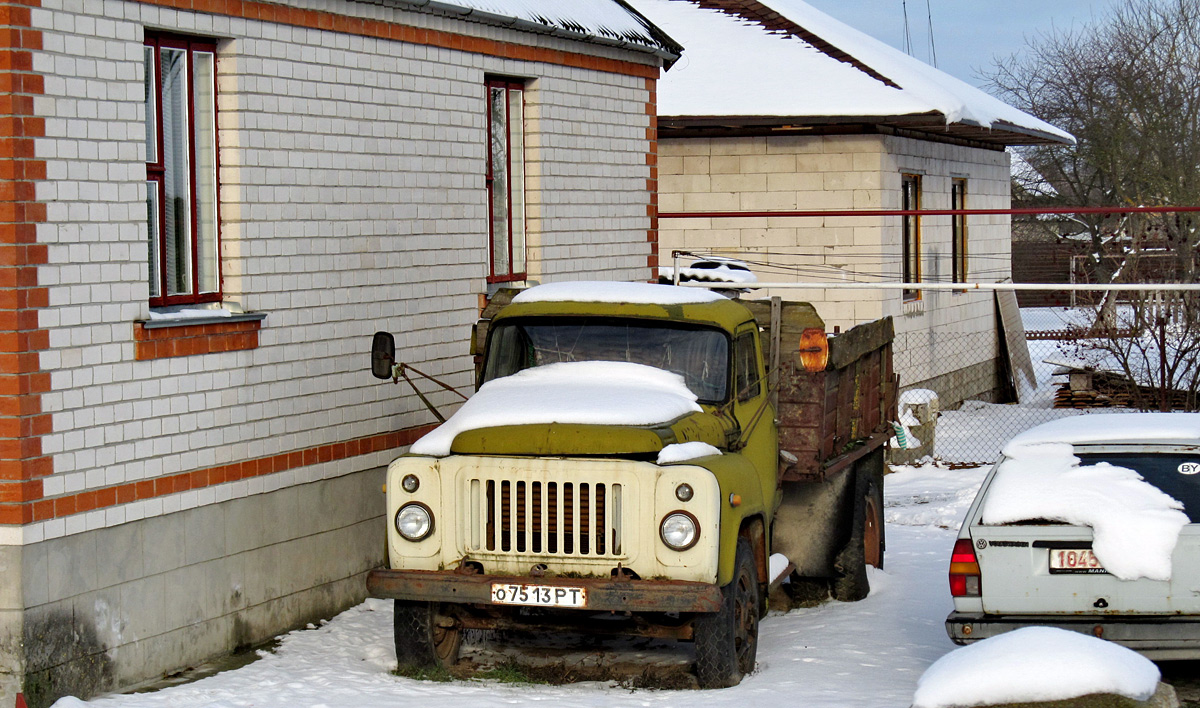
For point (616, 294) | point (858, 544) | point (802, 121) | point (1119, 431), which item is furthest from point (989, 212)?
point (1119, 431)

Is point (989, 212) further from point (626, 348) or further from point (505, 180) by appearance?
point (626, 348)

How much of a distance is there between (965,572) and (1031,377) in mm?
20348

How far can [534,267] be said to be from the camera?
524 inches

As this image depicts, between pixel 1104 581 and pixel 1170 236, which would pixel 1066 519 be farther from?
pixel 1170 236

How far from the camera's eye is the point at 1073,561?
7.61 metres

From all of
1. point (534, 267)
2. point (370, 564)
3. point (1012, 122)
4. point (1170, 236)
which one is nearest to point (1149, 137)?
point (1170, 236)

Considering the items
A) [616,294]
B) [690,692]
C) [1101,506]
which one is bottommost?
[690,692]

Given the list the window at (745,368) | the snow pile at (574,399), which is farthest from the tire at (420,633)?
the window at (745,368)

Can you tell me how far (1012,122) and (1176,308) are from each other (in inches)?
159

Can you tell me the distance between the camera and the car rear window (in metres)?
7.72

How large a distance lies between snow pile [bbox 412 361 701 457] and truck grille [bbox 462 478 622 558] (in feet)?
1.13

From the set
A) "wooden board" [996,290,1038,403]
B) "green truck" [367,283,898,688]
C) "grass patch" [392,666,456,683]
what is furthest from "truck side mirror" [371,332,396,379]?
"wooden board" [996,290,1038,403]

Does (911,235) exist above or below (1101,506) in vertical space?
above

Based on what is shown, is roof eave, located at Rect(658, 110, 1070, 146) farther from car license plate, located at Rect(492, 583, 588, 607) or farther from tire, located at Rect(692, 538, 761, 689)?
car license plate, located at Rect(492, 583, 588, 607)
